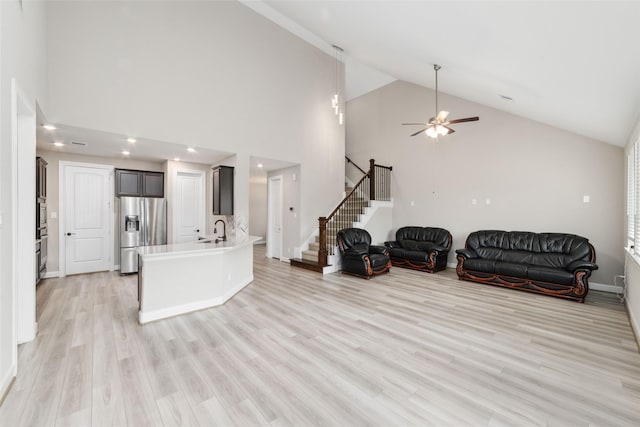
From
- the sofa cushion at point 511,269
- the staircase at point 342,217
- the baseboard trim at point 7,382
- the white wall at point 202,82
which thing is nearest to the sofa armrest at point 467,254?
the sofa cushion at point 511,269

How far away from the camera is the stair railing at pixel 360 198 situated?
7.39 meters

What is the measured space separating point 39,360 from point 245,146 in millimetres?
4603

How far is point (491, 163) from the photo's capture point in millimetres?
6422

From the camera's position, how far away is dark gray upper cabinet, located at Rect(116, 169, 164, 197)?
627 centimetres

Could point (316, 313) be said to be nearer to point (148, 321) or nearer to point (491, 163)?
point (148, 321)

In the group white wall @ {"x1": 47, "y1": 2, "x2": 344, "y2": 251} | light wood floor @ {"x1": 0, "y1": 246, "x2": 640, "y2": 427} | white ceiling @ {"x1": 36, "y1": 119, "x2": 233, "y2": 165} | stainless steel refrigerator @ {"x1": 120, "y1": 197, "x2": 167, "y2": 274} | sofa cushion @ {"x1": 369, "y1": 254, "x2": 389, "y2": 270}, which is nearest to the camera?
light wood floor @ {"x1": 0, "y1": 246, "x2": 640, "y2": 427}

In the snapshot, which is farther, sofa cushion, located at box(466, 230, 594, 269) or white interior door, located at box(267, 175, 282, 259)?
white interior door, located at box(267, 175, 282, 259)

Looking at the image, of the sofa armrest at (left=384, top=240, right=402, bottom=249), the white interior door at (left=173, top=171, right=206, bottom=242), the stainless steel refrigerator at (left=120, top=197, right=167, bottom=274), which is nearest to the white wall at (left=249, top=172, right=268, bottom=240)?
the white interior door at (left=173, top=171, right=206, bottom=242)

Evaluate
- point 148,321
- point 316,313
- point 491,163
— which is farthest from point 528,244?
point 148,321

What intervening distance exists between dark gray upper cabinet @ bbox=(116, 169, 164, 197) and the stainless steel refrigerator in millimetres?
264

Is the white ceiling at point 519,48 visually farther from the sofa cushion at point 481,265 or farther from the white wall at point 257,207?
the white wall at point 257,207

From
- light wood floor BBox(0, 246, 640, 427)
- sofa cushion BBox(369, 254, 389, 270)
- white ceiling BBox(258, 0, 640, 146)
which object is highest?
white ceiling BBox(258, 0, 640, 146)

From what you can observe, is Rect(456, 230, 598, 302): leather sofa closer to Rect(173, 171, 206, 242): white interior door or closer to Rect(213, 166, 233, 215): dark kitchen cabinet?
Rect(213, 166, 233, 215): dark kitchen cabinet

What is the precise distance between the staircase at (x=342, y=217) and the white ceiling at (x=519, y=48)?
3018mm
